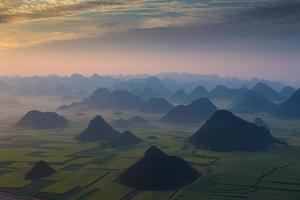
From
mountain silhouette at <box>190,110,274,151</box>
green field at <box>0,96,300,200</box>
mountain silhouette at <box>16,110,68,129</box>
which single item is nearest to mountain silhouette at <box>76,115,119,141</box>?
green field at <box>0,96,300,200</box>

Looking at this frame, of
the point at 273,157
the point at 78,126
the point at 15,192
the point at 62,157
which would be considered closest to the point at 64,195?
the point at 15,192

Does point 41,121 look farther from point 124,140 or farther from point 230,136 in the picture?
point 230,136

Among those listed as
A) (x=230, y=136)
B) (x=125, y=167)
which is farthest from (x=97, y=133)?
(x=125, y=167)

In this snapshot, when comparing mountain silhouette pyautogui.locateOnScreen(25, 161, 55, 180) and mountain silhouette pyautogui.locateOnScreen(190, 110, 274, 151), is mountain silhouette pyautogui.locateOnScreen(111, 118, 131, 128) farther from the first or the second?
mountain silhouette pyautogui.locateOnScreen(25, 161, 55, 180)

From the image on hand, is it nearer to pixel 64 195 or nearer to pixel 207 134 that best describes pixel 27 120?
pixel 207 134

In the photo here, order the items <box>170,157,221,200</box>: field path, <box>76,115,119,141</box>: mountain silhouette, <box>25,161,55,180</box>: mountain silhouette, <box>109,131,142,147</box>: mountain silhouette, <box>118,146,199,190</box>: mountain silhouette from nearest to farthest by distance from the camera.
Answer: <box>170,157,221,200</box>: field path
<box>118,146,199,190</box>: mountain silhouette
<box>25,161,55,180</box>: mountain silhouette
<box>109,131,142,147</box>: mountain silhouette
<box>76,115,119,141</box>: mountain silhouette

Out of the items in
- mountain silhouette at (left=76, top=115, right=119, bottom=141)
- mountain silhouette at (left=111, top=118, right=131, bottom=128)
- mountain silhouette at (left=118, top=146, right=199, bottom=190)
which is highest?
mountain silhouette at (left=118, top=146, right=199, bottom=190)

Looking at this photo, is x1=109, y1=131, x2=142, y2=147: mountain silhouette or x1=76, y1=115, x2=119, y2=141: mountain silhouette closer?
x1=109, y1=131, x2=142, y2=147: mountain silhouette

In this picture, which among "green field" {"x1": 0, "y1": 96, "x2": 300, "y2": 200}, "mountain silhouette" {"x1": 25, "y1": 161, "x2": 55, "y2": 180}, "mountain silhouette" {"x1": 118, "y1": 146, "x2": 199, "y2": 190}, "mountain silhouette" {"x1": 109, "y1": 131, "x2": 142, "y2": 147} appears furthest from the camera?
A: "mountain silhouette" {"x1": 109, "y1": 131, "x2": 142, "y2": 147}
